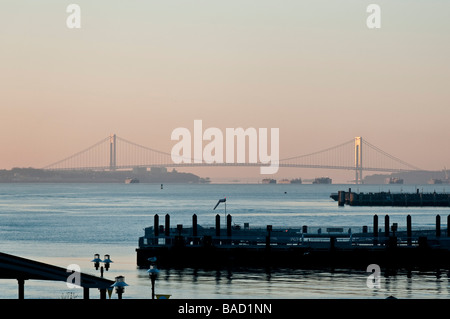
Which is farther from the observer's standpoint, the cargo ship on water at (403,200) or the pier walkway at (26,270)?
the cargo ship on water at (403,200)

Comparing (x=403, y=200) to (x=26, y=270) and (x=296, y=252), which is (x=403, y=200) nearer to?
(x=296, y=252)

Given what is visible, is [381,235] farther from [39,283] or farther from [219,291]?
[39,283]

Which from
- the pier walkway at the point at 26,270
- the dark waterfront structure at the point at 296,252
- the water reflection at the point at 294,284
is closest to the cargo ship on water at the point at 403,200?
the dark waterfront structure at the point at 296,252

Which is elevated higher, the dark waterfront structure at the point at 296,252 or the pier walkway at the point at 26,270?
the pier walkway at the point at 26,270

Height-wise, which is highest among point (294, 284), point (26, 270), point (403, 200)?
point (26, 270)

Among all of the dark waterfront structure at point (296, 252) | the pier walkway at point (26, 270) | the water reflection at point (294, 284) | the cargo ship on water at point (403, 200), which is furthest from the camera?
the cargo ship on water at point (403, 200)

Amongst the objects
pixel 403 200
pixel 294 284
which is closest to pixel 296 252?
pixel 294 284

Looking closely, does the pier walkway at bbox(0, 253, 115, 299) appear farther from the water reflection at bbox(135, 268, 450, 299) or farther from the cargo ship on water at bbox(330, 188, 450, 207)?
the cargo ship on water at bbox(330, 188, 450, 207)

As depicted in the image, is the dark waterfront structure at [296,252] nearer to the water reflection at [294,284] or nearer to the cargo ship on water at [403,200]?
the water reflection at [294,284]

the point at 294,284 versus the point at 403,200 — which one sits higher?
the point at 403,200

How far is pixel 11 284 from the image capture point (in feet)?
133

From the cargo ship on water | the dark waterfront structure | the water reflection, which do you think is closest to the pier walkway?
the water reflection
